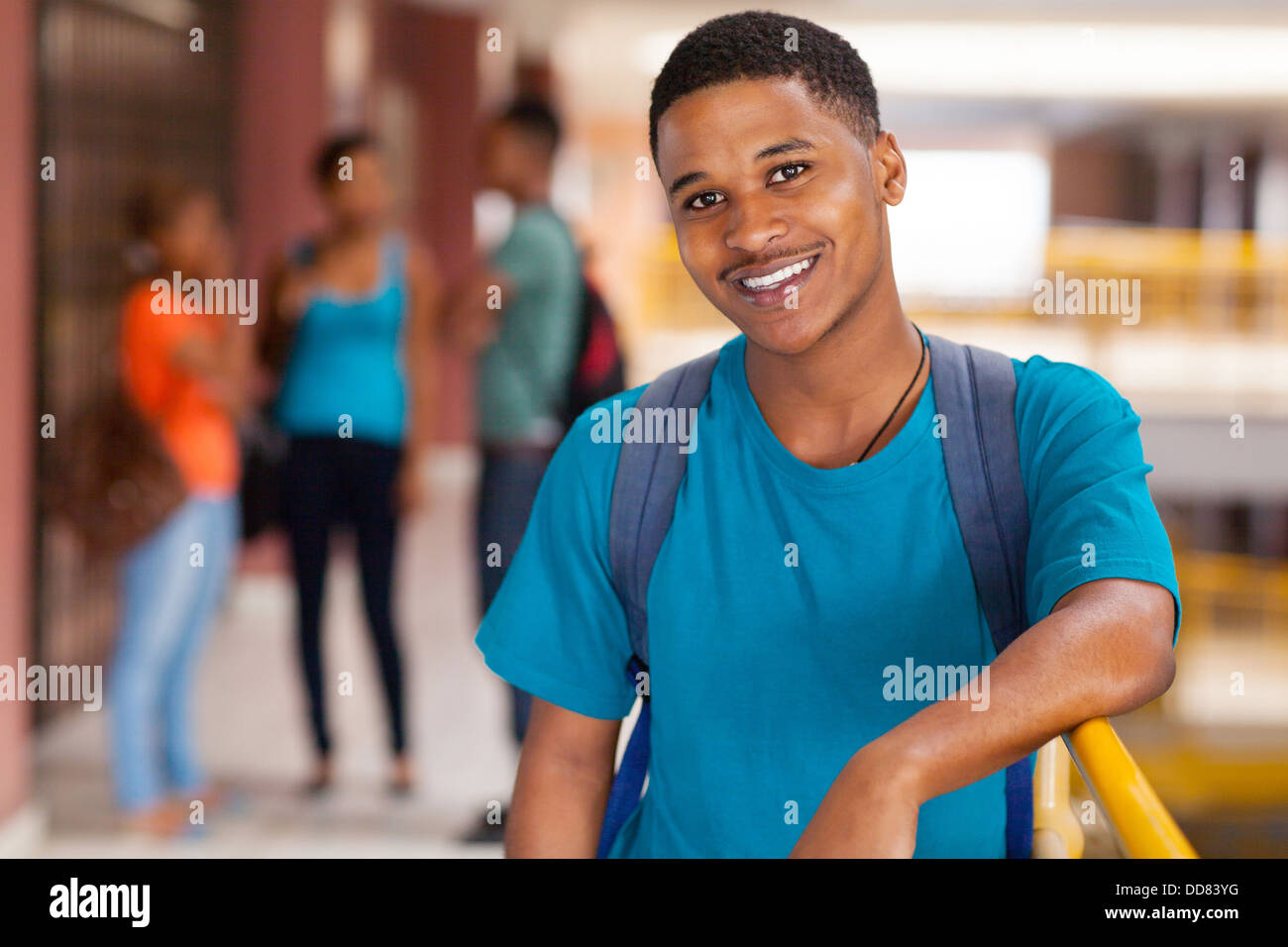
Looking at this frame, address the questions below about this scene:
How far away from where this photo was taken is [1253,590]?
11.2 metres

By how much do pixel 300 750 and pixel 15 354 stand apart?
5.02ft

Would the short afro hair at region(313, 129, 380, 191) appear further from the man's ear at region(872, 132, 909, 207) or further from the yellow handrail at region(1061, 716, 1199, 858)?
the yellow handrail at region(1061, 716, 1199, 858)

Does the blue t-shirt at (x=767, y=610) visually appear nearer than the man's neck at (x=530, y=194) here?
Yes

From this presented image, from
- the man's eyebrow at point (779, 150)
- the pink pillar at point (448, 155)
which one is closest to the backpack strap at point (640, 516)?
the man's eyebrow at point (779, 150)

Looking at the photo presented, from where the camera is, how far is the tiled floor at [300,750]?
3.19 metres

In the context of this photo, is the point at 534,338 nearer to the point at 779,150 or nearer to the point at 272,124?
the point at 779,150

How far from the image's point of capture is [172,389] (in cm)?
317

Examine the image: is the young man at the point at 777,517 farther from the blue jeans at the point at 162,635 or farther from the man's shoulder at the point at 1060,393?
the blue jeans at the point at 162,635

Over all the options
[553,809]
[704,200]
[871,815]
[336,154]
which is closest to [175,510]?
[336,154]

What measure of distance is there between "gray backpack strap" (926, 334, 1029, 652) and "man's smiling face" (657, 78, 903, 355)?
0.15 meters

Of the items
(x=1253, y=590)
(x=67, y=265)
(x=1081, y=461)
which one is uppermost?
(x=67, y=265)
